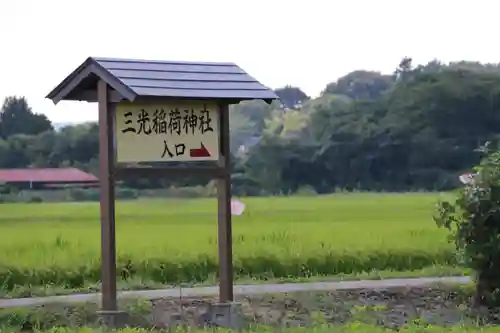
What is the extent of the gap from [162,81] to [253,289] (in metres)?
3.08

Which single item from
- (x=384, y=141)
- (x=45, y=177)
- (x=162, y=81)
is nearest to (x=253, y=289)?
(x=162, y=81)

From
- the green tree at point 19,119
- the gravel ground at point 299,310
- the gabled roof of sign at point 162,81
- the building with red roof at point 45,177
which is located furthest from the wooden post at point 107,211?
the green tree at point 19,119

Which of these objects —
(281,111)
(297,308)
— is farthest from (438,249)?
(281,111)

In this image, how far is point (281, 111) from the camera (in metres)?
46.6

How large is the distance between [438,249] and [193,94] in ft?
21.1

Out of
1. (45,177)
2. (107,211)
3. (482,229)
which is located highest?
(45,177)

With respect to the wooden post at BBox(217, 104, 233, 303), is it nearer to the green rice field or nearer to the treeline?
the green rice field

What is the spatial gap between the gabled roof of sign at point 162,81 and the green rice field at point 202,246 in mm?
3355

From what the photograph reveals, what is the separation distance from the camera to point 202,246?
13984mm

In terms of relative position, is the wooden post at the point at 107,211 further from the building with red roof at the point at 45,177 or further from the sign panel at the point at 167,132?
the building with red roof at the point at 45,177

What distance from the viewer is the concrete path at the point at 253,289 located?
1016cm

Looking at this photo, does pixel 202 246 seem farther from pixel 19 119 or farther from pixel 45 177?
pixel 19 119

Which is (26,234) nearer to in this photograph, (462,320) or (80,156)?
(80,156)

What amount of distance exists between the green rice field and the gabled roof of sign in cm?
335
